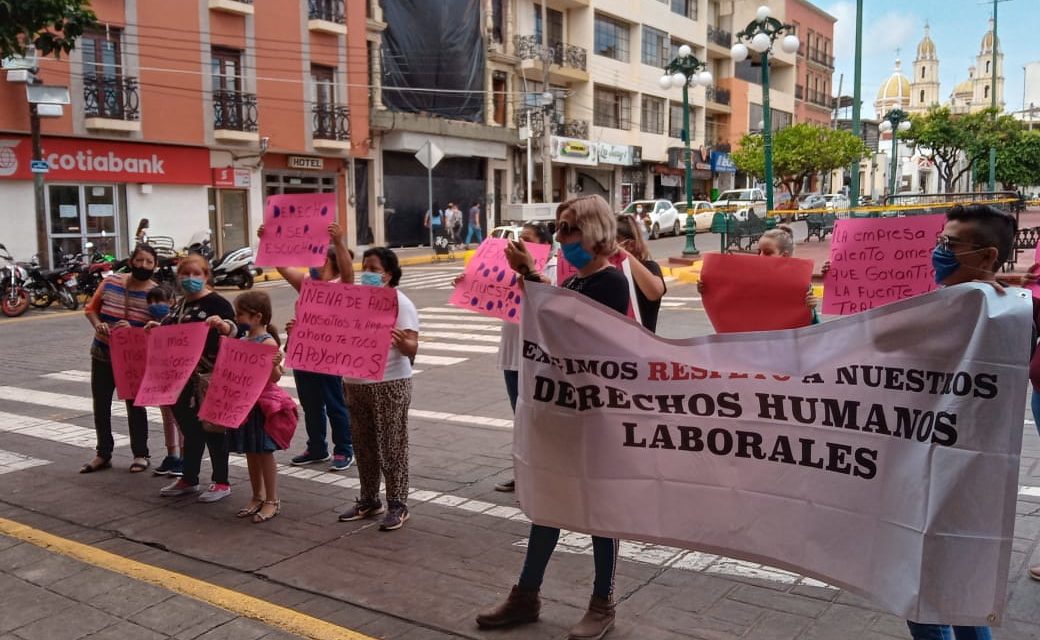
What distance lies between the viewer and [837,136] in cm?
3866

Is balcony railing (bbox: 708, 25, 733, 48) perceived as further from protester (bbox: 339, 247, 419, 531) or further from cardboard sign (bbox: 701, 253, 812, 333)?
protester (bbox: 339, 247, 419, 531)

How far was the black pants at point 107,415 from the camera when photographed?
21.9 ft

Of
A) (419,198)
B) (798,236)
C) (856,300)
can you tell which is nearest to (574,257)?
(856,300)

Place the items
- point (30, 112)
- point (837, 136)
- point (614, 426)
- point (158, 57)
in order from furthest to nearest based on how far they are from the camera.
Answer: point (837, 136) → point (158, 57) → point (30, 112) → point (614, 426)

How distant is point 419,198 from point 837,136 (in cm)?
1837

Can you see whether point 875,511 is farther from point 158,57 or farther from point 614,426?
point 158,57

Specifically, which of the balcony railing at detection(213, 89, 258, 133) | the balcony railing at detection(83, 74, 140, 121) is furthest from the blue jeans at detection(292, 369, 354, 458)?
the balcony railing at detection(213, 89, 258, 133)

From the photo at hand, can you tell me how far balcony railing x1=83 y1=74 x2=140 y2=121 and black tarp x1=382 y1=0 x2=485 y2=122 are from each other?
9.94 meters

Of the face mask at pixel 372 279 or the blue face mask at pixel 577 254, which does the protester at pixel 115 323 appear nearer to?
the face mask at pixel 372 279

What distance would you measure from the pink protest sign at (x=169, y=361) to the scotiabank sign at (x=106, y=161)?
19275 millimetres

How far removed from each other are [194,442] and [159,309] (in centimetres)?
106

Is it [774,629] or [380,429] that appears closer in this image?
[774,629]

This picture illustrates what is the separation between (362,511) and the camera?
554 cm

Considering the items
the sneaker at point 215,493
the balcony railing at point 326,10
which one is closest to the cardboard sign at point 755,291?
the sneaker at point 215,493
